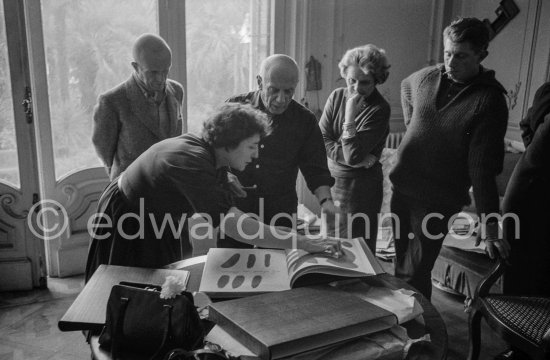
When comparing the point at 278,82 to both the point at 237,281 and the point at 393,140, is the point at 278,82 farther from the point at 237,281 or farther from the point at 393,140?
the point at 393,140

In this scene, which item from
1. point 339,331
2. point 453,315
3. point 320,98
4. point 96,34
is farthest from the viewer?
point 320,98

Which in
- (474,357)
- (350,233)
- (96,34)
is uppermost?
(96,34)

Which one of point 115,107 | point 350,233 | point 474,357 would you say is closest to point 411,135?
point 350,233

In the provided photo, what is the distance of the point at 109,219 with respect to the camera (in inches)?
62.4

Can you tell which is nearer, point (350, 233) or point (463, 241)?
point (350, 233)

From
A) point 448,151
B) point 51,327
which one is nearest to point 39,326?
point 51,327

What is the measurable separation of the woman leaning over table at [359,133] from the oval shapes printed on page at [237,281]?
3.40 feet

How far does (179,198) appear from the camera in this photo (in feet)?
4.93

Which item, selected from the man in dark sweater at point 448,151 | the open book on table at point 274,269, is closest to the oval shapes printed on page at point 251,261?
the open book on table at point 274,269

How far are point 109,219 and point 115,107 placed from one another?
0.83m

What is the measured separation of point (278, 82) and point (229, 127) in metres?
0.48

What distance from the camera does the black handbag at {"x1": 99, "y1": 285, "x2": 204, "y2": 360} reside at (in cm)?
90

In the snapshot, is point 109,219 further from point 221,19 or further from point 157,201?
point 221,19

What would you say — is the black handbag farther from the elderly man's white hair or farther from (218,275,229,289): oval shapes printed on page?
the elderly man's white hair
